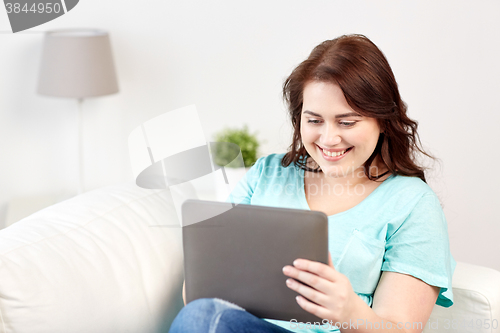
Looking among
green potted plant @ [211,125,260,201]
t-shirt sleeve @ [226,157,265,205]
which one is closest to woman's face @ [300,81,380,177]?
t-shirt sleeve @ [226,157,265,205]

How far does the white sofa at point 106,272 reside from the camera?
896 mm

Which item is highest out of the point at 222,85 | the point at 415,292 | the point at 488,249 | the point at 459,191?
Answer: the point at 222,85

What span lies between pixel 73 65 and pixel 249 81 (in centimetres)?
75

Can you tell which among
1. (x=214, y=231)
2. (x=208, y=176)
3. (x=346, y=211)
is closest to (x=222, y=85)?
(x=208, y=176)

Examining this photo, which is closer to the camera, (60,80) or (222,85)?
(60,80)

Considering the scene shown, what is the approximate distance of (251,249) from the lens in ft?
2.78

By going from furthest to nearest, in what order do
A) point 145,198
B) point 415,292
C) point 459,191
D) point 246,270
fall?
point 459,191 < point 145,198 < point 415,292 < point 246,270

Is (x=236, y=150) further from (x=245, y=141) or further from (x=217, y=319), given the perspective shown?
(x=217, y=319)

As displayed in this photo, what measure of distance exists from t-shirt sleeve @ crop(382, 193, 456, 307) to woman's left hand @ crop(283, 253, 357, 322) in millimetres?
211

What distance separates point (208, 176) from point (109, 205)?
0.84 ft

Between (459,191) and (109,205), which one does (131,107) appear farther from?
(459,191)

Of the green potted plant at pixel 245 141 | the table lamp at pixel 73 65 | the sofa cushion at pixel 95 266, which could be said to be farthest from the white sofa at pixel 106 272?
the table lamp at pixel 73 65

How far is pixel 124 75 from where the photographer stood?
233 cm

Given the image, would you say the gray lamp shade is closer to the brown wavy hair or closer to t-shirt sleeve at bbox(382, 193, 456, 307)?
the brown wavy hair
